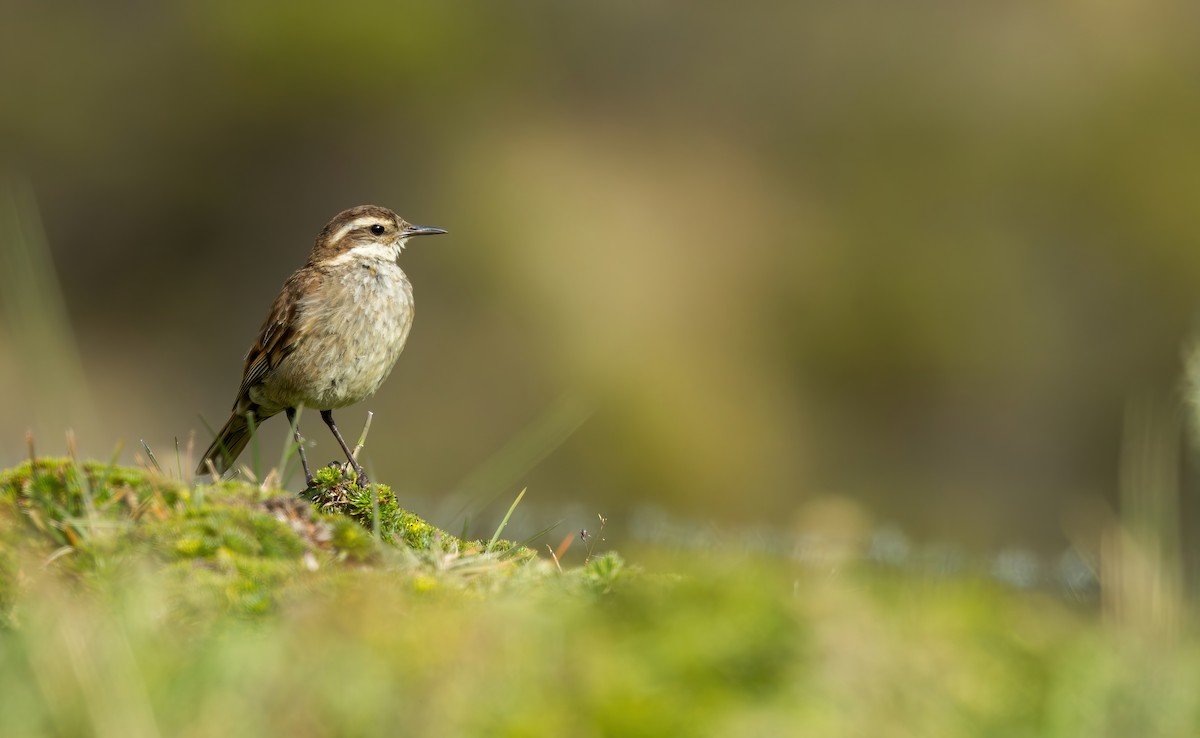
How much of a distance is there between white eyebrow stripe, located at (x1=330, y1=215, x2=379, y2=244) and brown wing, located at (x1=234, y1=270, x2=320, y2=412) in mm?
327

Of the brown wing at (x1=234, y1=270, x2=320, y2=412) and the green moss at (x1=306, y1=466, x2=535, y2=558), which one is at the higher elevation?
the brown wing at (x1=234, y1=270, x2=320, y2=412)

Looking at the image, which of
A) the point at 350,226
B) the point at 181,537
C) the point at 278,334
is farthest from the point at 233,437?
the point at 181,537

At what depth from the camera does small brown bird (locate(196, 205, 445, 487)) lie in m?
9.55

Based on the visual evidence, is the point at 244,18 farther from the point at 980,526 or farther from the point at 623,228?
the point at 980,526

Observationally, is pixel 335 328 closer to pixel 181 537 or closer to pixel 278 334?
pixel 278 334

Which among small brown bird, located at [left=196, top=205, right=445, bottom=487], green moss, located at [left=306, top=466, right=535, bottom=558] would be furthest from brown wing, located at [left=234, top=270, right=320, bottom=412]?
green moss, located at [left=306, top=466, right=535, bottom=558]

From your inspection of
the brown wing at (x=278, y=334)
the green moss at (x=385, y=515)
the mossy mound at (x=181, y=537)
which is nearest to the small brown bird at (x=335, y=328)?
the brown wing at (x=278, y=334)

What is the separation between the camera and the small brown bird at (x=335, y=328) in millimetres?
9555

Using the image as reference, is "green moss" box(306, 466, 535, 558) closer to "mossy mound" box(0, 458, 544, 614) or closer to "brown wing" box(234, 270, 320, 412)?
"mossy mound" box(0, 458, 544, 614)

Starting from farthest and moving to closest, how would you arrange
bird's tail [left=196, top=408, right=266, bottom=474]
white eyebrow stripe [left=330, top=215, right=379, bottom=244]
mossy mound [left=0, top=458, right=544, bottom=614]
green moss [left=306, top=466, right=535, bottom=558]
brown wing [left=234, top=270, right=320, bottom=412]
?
white eyebrow stripe [left=330, top=215, right=379, bottom=244] < bird's tail [left=196, top=408, right=266, bottom=474] < brown wing [left=234, top=270, right=320, bottom=412] < green moss [left=306, top=466, right=535, bottom=558] < mossy mound [left=0, top=458, right=544, bottom=614]

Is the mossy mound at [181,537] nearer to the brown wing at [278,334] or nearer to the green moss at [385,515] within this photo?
the green moss at [385,515]

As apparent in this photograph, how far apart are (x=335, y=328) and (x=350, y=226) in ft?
3.10

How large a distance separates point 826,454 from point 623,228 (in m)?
5.47

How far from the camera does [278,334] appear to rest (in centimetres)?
977
